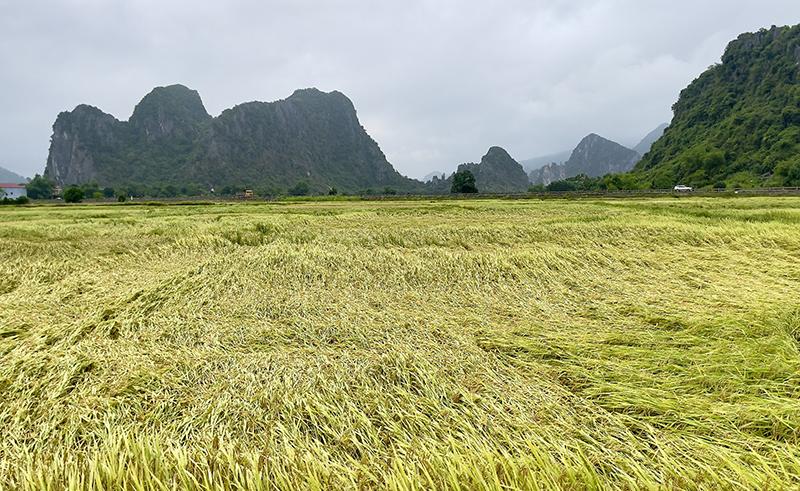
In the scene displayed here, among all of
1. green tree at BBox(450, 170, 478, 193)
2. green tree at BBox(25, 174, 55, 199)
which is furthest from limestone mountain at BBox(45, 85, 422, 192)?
green tree at BBox(450, 170, 478, 193)

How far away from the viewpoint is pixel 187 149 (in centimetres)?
16125

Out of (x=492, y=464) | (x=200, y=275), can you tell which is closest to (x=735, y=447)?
(x=492, y=464)

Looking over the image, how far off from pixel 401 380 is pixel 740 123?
137725 mm

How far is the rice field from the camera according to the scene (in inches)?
80.0

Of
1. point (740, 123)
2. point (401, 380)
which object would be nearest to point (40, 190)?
point (401, 380)

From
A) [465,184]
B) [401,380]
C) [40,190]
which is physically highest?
[40,190]

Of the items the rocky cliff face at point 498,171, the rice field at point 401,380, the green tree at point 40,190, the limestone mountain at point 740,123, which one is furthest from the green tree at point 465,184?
the green tree at point 40,190

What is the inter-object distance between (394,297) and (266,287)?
7.82 feet

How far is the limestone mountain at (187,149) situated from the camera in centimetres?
14738

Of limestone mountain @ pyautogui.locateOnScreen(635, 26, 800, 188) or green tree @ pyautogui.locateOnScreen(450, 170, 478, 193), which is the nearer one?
green tree @ pyautogui.locateOnScreen(450, 170, 478, 193)

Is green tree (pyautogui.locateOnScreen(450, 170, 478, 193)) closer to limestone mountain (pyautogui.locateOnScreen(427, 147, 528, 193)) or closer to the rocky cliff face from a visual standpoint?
limestone mountain (pyautogui.locateOnScreen(427, 147, 528, 193))

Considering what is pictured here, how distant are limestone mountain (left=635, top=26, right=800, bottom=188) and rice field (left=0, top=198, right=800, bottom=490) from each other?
89545 millimetres

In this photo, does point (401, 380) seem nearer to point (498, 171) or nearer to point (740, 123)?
point (740, 123)

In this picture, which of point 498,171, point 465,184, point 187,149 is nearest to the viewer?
point 465,184
